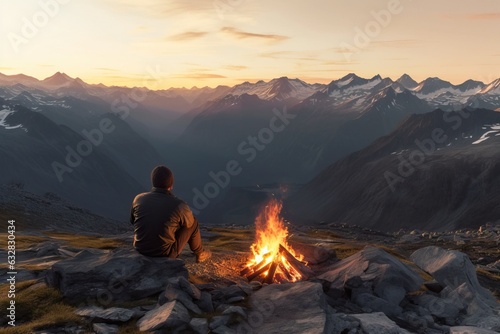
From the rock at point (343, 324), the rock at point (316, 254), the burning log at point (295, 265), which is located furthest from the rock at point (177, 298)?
the rock at point (316, 254)

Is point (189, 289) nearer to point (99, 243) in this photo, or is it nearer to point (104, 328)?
point (104, 328)

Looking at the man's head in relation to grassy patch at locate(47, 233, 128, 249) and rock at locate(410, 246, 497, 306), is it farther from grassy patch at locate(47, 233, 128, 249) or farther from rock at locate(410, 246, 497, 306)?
grassy patch at locate(47, 233, 128, 249)

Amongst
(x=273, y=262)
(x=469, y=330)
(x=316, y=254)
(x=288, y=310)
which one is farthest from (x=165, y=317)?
(x=316, y=254)

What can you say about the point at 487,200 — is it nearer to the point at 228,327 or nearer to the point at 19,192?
the point at 19,192

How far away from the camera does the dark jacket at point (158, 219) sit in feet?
47.8

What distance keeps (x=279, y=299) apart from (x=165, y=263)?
4.14m

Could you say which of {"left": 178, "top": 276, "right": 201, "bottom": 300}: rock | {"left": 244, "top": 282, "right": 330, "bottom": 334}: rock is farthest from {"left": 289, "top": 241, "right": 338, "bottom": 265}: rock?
{"left": 178, "top": 276, "right": 201, "bottom": 300}: rock

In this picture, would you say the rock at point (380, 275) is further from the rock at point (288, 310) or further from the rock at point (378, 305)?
the rock at point (288, 310)

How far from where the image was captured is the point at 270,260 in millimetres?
19453

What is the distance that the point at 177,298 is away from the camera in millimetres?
13703

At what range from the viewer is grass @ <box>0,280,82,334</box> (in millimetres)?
12547

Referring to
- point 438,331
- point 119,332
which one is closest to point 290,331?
point 119,332

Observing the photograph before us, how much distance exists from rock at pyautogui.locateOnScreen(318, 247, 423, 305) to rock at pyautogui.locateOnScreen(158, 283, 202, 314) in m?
6.98

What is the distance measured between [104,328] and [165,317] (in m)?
1.73
